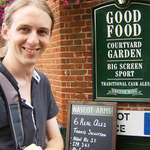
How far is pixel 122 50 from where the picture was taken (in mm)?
4758

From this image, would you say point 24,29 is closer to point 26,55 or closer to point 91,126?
point 26,55

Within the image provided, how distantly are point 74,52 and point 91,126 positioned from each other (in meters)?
1.07

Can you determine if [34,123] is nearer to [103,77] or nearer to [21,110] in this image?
[21,110]

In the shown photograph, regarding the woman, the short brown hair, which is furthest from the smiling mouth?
the short brown hair

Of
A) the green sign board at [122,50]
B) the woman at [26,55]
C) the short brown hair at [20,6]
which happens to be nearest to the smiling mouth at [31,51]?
the woman at [26,55]

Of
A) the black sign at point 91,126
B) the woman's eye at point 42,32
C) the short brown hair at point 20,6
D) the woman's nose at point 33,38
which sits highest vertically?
the short brown hair at point 20,6

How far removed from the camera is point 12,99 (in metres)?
1.40

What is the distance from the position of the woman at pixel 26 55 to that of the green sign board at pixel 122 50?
10.5 feet

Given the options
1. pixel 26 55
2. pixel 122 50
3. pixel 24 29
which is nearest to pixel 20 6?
pixel 24 29

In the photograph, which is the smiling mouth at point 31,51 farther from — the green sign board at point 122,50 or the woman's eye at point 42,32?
the green sign board at point 122,50

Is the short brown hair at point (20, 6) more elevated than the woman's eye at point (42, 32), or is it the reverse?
the short brown hair at point (20, 6)

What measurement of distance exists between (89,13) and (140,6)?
27.7 inches

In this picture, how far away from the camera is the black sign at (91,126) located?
187 inches

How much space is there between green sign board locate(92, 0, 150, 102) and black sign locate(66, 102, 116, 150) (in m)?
0.20
